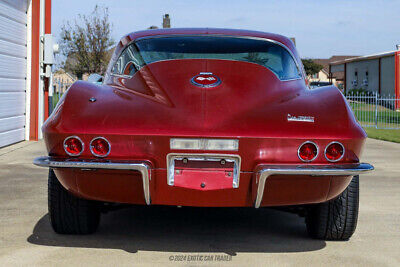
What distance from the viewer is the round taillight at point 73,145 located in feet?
12.3

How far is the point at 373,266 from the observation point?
3.88 meters

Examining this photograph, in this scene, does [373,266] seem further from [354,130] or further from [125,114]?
[125,114]

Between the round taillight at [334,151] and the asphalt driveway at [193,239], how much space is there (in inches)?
27.1

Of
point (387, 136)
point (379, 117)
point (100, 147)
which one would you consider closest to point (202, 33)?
point (100, 147)

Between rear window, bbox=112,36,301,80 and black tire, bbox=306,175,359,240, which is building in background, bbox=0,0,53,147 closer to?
rear window, bbox=112,36,301,80

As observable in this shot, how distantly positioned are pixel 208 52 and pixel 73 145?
1.41 metres

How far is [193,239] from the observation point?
4.46 meters

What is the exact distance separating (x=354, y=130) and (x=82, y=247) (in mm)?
1947

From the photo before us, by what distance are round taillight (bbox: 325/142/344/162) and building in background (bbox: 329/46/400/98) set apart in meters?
35.4

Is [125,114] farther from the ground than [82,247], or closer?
farther from the ground

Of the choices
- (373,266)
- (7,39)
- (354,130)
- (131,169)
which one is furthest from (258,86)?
(7,39)

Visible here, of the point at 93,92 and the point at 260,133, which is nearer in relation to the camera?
the point at 260,133

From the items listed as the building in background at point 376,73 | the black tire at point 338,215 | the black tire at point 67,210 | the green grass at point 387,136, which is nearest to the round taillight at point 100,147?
the black tire at point 67,210

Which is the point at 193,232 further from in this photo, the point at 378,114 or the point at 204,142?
the point at 378,114
